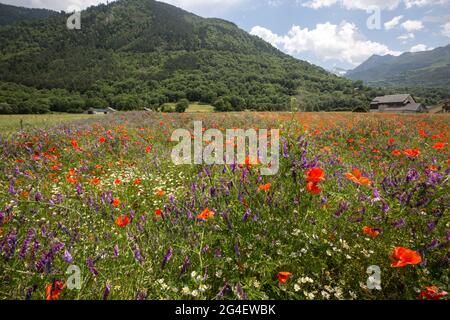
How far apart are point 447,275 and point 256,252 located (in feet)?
5.03

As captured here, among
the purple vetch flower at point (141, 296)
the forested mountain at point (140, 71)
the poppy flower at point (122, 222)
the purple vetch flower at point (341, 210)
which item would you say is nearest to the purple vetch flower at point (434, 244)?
the purple vetch flower at point (341, 210)

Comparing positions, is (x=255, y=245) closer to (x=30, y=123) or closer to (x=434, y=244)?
(x=434, y=244)

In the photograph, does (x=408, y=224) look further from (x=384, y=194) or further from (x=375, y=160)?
(x=375, y=160)

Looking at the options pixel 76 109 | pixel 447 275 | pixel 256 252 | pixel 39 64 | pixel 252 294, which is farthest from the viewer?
pixel 39 64

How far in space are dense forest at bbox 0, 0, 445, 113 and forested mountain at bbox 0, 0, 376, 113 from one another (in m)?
0.40

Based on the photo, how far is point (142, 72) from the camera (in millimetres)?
134000

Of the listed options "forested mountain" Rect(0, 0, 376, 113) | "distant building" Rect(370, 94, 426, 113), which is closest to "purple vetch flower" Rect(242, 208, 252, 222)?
"forested mountain" Rect(0, 0, 376, 113)

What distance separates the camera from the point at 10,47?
150000 mm

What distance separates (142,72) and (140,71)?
4.06 metres

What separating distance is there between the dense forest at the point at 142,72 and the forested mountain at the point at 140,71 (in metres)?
0.40

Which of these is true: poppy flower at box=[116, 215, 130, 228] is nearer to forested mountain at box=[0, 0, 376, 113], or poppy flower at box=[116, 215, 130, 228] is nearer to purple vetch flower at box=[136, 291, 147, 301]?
purple vetch flower at box=[136, 291, 147, 301]

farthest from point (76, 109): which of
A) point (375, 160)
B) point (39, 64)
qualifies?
point (375, 160)
